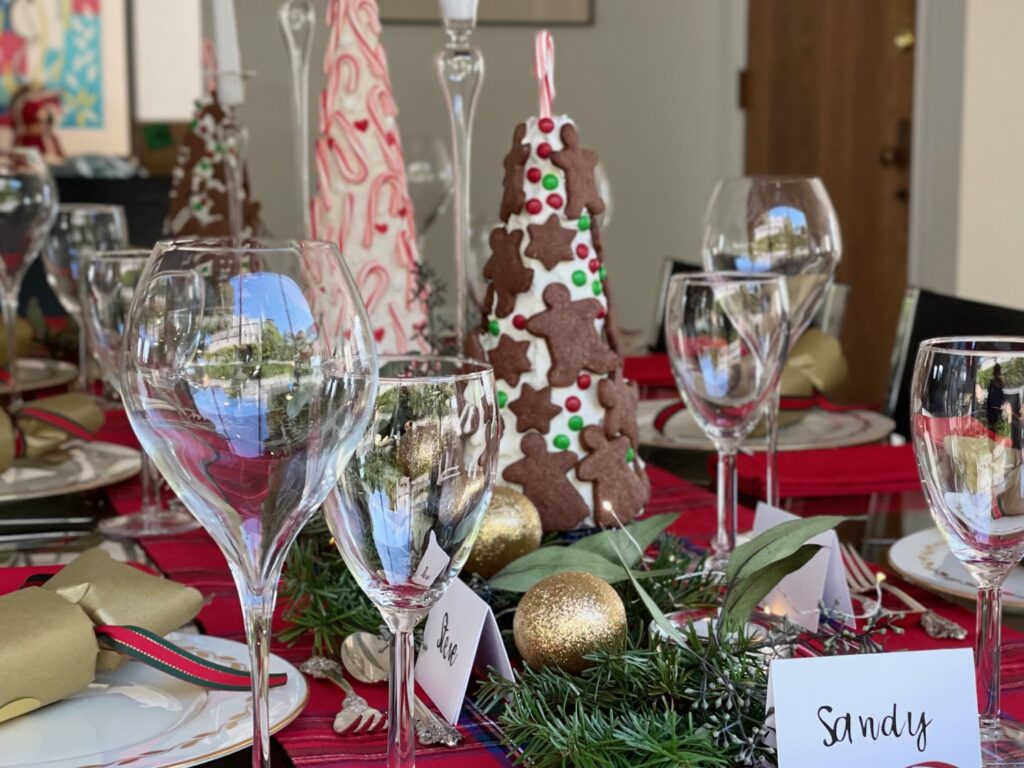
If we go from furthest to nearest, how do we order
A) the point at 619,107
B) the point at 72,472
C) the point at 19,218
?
the point at 619,107, the point at 19,218, the point at 72,472

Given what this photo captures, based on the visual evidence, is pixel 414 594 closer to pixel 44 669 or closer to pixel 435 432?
pixel 435 432

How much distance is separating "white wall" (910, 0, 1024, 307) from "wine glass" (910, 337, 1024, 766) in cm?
264

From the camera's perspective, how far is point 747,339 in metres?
0.85

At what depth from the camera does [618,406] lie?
0.91m

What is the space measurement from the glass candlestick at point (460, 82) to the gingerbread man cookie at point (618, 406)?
0.18 m

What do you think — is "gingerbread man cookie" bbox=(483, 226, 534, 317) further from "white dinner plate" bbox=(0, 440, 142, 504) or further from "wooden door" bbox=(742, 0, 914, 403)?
"wooden door" bbox=(742, 0, 914, 403)

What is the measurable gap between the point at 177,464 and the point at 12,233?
105cm

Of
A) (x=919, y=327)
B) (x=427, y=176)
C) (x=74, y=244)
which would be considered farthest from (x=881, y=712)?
(x=427, y=176)

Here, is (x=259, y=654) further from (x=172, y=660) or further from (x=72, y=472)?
(x=72, y=472)

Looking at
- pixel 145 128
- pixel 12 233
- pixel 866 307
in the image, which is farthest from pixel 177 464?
pixel 145 128

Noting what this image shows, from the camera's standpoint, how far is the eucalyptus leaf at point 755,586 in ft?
2.07

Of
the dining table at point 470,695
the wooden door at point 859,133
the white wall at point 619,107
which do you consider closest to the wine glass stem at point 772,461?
the dining table at point 470,695

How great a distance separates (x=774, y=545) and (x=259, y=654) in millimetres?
258

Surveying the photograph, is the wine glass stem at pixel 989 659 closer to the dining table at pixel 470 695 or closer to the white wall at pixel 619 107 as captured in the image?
the dining table at pixel 470 695
